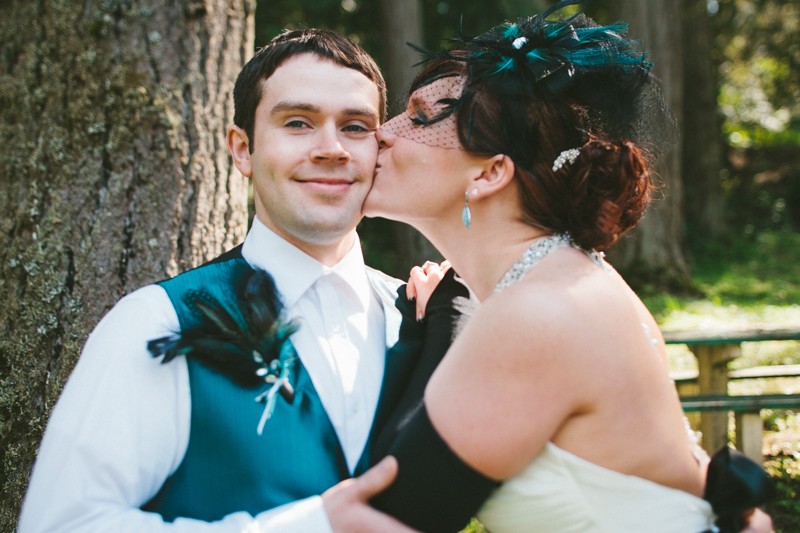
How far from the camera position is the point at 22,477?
2746 millimetres

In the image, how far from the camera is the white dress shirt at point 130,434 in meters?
1.76

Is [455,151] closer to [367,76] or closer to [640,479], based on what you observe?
[367,76]

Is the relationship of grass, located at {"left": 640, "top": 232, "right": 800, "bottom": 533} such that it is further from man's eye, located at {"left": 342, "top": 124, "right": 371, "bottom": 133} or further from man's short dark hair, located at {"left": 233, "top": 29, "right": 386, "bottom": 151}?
man's short dark hair, located at {"left": 233, "top": 29, "right": 386, "bottom": 151}

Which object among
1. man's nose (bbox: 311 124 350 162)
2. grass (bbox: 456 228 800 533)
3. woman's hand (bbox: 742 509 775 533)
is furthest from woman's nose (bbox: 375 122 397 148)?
grass (bbox: 456 228 800 533)

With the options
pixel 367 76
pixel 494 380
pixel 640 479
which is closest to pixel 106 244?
pixel 367 76

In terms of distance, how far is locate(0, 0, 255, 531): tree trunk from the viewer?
2826 millimetres

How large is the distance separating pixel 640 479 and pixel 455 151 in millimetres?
1070

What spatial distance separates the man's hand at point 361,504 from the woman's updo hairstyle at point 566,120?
0.87 metres

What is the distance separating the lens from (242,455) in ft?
6.17

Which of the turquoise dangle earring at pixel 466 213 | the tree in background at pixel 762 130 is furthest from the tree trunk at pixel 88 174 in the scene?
the tree in background at pixel 762 130

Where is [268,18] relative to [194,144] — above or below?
above

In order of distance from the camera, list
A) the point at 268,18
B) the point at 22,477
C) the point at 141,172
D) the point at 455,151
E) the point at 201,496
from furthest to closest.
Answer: the point at 268,18, the point at 141,172, the point at 22,477, the point at 455,151, the point at 201,496

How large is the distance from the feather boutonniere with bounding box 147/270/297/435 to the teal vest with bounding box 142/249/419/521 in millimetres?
25

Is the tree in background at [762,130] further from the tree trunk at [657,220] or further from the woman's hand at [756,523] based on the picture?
the woman's hand at [756,523]
